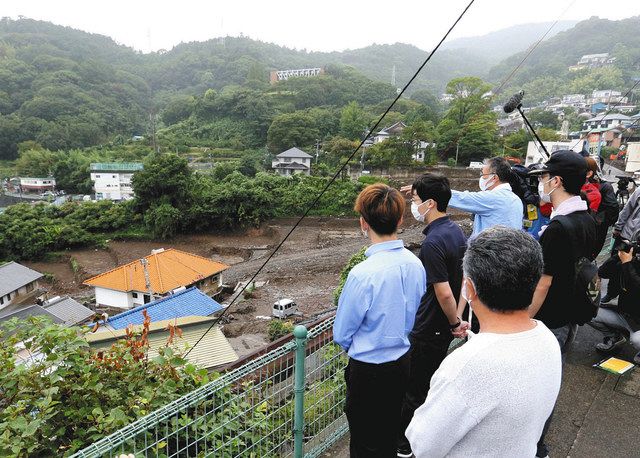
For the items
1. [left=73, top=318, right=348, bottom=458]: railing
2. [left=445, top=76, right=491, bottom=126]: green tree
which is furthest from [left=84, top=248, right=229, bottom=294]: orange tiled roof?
[left=445, top=76, right=491, bottom=126]: green tree

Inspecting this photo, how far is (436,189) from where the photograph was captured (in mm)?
2078

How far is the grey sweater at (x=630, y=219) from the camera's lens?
2.86m

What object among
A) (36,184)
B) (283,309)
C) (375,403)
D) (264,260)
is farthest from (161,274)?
(36,184)

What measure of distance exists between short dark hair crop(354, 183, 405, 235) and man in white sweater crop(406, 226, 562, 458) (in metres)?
0.65

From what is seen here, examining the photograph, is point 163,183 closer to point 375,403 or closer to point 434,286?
point 434,286

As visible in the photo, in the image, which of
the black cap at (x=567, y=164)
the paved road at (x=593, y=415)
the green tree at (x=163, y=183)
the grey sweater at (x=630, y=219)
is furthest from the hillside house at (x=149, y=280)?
the black cap at (x=567, y=164)

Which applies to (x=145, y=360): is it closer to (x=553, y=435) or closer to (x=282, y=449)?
(x=282, y=449)

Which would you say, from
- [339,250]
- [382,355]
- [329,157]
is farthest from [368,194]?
[329,157]

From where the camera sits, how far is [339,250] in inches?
846

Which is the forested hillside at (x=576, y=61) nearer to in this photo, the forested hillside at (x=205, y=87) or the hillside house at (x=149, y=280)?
the forested hillside at (x=205, y=87)

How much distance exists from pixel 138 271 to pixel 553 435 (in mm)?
15917

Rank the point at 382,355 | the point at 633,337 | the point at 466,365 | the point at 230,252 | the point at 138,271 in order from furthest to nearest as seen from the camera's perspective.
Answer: the point at 230,252 < the point at 138,271 < the point at 633,337 < the point at 382,355 < the point at 466,365

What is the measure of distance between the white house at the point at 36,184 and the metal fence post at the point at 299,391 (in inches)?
1687

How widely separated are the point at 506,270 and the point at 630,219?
2.78 metres
